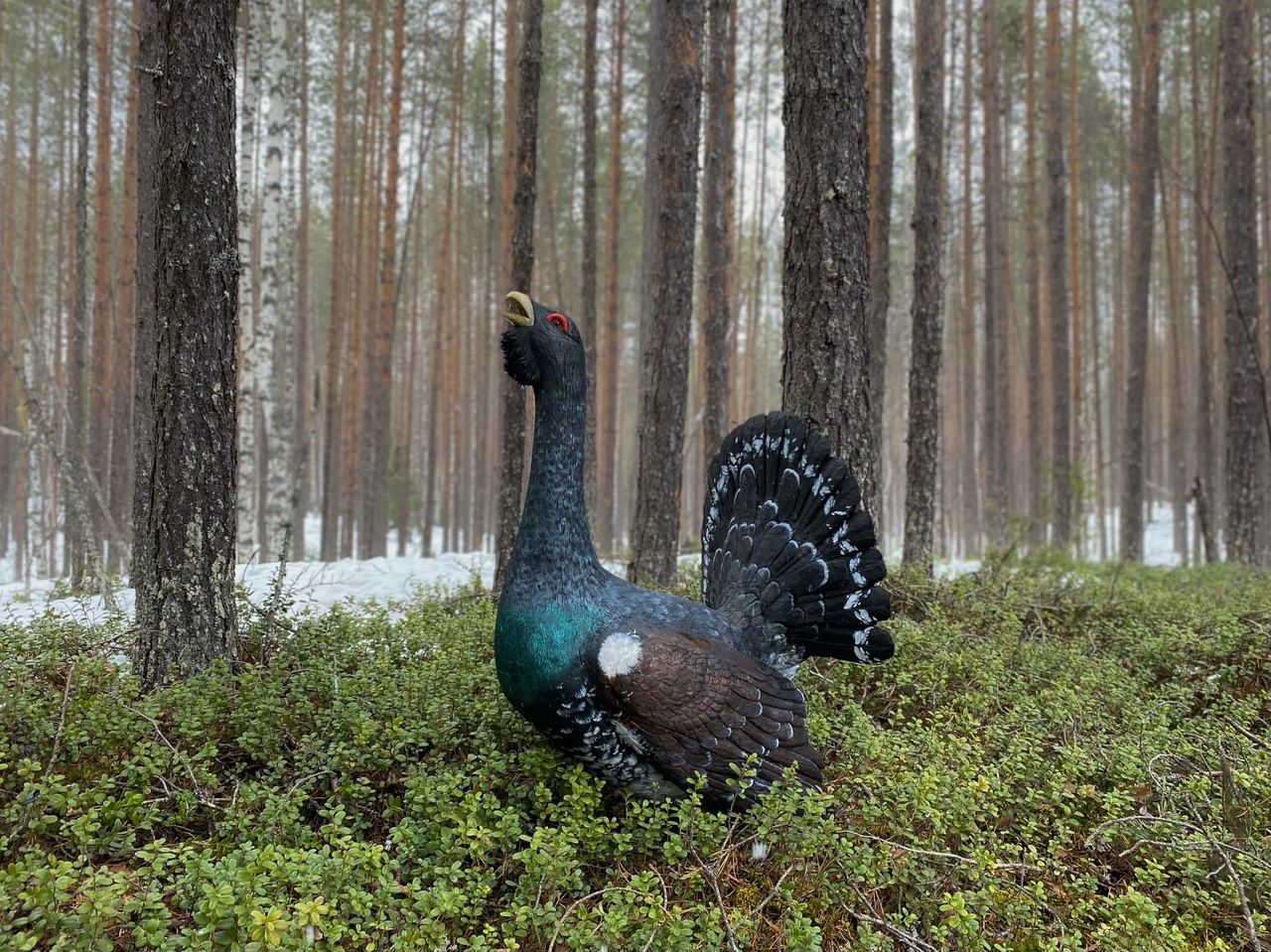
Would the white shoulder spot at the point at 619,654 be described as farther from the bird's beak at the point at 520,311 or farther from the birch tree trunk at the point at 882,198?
the birch tree trunk at the point at 882,198

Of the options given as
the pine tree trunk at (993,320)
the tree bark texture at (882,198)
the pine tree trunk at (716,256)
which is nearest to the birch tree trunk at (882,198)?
the tree bark texture at (882,198)

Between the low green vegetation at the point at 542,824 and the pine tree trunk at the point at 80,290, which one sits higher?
the pine tree trunk at the point at 80,290

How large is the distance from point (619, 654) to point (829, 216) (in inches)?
117

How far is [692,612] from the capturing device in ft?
10.1

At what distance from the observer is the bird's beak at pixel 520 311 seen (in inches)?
112

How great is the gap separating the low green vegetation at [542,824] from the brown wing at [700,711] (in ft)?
0.51

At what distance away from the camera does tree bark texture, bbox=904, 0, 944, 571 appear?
7.69 metres

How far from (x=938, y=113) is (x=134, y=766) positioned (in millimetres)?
9122

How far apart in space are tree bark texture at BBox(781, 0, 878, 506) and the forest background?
148 centimetres

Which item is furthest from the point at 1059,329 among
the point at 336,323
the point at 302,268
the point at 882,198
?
the point at 302,268

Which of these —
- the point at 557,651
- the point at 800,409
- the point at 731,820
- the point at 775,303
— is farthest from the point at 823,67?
the point at 775,303

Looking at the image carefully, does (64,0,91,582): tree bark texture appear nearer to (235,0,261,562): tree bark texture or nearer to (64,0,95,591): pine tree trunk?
(64,0,95,591): pine tree trunk

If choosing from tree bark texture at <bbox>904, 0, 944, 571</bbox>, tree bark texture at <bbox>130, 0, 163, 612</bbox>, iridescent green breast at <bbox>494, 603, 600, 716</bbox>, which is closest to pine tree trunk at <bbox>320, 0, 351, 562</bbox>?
tree bark texture at <bbox>130, 0, 163, 612</bbox>

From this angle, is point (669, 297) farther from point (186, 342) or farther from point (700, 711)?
point (700, 711)
